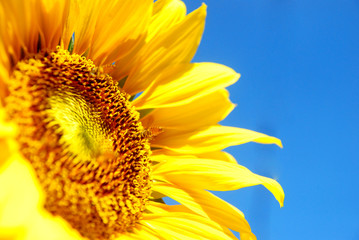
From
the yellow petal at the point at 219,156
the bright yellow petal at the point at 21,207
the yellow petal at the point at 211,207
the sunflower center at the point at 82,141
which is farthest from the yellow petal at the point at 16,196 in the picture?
the yellow petal at the point at 219,156

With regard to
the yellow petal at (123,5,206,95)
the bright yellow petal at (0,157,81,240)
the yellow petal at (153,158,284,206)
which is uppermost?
the yellow petal at (123,5,206,95)

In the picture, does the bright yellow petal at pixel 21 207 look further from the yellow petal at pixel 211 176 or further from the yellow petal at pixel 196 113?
the yellow petal at pixel 196 113

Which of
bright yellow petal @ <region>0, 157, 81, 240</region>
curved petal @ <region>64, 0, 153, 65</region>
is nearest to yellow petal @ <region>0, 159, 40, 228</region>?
bright yellow petal @ <region>0, 157, 81, 240</region>

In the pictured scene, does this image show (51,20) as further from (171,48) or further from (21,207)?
(21,207)

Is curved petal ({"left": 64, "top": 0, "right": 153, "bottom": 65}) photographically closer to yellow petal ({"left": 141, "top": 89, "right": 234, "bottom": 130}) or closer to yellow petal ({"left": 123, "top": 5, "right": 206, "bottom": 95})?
yellow petal ({"left": 123, "top": 5, "right": 206, "bottom": 95})

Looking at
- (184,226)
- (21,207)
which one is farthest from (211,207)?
(21,207)

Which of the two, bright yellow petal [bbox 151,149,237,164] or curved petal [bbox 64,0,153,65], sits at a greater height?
curved petal [bbox 64,0,153,65]
